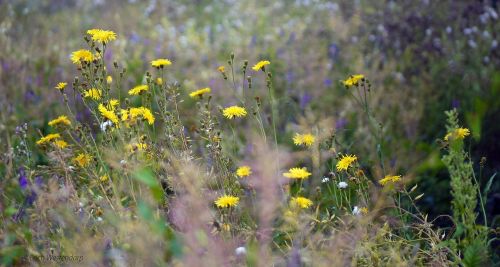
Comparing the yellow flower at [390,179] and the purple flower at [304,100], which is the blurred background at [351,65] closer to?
the purple flower at [304,100]

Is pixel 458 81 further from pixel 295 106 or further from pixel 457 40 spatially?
pixel 295 106

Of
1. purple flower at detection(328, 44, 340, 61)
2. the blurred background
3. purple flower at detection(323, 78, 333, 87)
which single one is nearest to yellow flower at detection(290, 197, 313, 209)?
the blurred background

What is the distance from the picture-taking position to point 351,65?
484cm

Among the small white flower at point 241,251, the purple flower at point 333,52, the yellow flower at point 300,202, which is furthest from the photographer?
the purple flower at point 333,52

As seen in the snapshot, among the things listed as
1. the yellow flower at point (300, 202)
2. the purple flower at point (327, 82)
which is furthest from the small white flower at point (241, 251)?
the purple flower at point (327, 82)

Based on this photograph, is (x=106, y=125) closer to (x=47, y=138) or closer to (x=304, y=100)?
(x=47, y=138)

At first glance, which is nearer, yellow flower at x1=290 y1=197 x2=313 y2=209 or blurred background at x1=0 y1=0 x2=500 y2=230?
yellow flower at x1=290 y1=197 x2=313 y2=209

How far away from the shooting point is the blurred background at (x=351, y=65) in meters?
3.58

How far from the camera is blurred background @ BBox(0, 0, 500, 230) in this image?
3584 millimetres

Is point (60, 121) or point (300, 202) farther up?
point (60, 121)

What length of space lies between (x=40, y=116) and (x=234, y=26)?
3.74 meters

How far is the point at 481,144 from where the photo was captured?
359cm

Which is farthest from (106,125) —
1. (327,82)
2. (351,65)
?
(351,65)

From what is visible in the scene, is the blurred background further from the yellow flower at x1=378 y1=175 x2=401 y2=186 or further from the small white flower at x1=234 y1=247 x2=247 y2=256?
the small white flower at x1=234 y1=247 x2=247 y2=256
